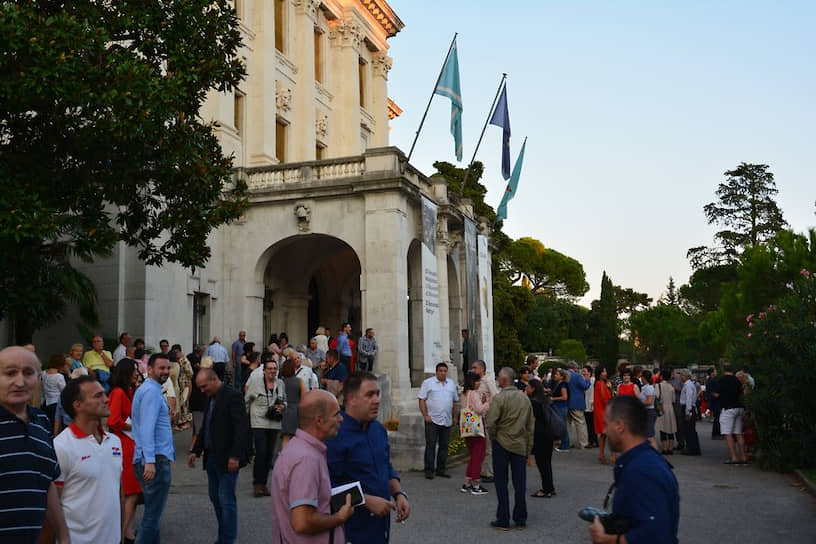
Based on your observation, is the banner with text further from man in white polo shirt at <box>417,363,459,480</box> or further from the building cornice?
the building cornice

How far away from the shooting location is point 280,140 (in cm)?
3216

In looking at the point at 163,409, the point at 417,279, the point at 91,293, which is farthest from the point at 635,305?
the point at 163,409

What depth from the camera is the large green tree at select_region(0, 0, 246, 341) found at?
37.1ft

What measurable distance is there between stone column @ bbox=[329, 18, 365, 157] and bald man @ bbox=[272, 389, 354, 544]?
33.0 metres

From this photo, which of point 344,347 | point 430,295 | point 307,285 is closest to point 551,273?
point 307,285

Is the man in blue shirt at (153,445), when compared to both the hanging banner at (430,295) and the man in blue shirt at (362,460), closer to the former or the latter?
the man in blue shirt at (362,460)

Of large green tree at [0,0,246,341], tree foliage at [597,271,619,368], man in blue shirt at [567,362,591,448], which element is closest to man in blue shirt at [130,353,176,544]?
large green tree at [0,0,246,341]

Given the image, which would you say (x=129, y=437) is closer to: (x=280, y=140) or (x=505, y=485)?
(x=505, y=485)

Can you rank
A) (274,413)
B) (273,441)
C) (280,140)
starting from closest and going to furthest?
1. (274,413)
2. (273,441)
3. (280,140)

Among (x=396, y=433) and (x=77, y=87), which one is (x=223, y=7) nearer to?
(x=77, y=87)

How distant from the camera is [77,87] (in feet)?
37.8

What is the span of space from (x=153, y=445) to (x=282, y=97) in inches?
1021

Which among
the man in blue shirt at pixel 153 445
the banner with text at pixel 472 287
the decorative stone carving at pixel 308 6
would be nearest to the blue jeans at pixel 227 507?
the man in blue shirt at pixel 153 445

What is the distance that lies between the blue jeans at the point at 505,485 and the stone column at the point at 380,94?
107 ft
